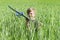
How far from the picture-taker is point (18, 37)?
1128 millimetres

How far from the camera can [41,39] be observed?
3.66 ft

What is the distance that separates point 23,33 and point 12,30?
56 millimetres

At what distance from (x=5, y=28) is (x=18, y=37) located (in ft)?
0.39

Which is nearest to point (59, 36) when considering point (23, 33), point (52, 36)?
point (52, 36)

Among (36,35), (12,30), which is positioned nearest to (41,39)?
(36,35)

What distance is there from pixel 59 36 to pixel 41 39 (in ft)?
0.29

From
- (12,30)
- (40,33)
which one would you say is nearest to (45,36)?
(40,33)

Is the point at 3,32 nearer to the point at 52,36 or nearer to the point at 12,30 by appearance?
the point at 12,30

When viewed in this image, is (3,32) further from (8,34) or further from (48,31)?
(48,31)

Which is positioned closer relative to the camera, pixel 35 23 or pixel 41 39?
pixel 41 39

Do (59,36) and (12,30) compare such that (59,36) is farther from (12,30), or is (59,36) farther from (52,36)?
(12,30)

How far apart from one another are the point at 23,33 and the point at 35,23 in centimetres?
10

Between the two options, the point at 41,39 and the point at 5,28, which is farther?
the point at 5,28

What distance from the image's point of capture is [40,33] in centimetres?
114
